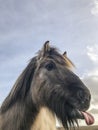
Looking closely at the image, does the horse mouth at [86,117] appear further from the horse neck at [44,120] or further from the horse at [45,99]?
the horse neck at [44,120]

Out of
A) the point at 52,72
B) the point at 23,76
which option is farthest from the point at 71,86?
the point at 23,76

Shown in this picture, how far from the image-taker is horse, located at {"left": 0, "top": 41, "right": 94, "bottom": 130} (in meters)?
10.1

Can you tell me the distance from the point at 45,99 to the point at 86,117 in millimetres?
1198

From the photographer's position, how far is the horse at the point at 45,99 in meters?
10.1

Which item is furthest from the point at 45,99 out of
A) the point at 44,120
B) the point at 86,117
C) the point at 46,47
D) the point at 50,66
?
the point at 46,47

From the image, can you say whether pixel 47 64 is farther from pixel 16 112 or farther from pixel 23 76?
pixel 16 112

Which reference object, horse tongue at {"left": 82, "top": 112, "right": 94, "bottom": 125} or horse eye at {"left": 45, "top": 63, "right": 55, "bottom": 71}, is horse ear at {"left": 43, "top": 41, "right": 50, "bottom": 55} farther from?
horse tongue at {"left": 82, "top": 112, "right": 94, "bottom": 125}

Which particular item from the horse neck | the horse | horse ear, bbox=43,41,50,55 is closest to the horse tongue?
the horse

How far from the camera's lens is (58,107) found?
1062 cm

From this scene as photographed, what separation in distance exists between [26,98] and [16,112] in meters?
0.42

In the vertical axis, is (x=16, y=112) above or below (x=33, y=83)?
below

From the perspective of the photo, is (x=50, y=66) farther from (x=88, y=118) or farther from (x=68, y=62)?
(x=88, y=118)

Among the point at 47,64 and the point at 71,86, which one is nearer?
the point at 71,86

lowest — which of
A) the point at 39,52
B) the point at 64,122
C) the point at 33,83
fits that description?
the point at 64,122
